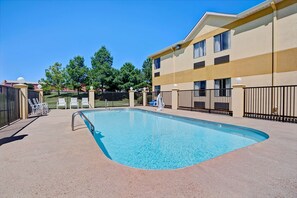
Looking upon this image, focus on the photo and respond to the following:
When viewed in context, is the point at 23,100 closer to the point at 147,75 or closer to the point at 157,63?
the point at 157,63

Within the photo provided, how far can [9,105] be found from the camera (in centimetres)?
785

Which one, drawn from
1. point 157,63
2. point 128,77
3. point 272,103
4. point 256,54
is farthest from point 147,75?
point 272,103

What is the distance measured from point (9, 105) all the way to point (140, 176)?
8.18 metres

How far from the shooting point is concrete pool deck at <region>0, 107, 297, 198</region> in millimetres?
2225

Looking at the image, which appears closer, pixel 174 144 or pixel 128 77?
pixel 174 144

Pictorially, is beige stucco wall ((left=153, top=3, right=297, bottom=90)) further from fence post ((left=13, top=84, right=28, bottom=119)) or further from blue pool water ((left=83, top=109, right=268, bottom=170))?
fence post ((left=13, top=84, right=28, bottom=119))

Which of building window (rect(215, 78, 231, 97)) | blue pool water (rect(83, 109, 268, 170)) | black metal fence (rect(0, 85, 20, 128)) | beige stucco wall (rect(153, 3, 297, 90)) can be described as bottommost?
blue pool water (rect(83, 109, 268, 170))

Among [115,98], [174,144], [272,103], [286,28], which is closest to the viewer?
[174,144]

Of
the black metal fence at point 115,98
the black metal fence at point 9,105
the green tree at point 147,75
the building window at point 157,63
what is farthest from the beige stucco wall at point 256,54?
the green tree at point 147,75

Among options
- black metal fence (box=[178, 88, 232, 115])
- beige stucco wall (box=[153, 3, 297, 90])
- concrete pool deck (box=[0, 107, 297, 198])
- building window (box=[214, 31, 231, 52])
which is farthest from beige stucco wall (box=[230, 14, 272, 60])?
concrete pool deck (box=[0, 107, 297, 198])

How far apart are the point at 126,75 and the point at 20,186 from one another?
27021 mm

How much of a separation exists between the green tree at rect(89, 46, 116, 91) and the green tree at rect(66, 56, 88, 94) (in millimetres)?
1914

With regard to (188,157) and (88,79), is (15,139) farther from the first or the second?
(88,79)

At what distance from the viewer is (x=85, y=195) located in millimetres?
2160
